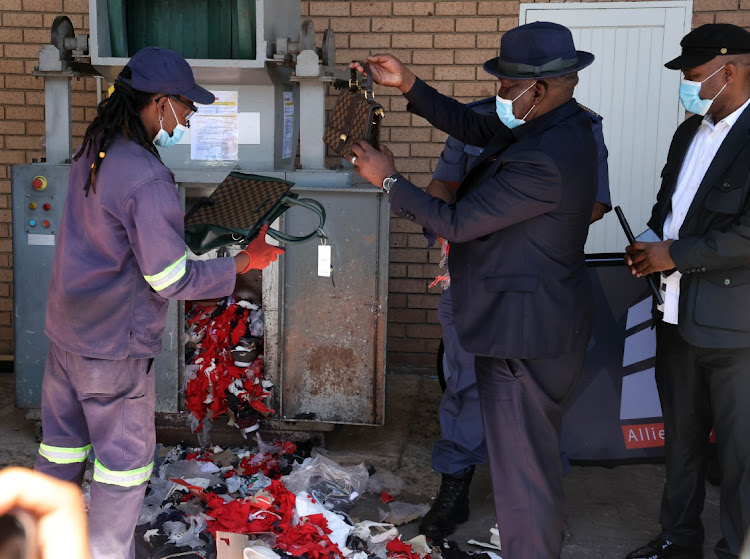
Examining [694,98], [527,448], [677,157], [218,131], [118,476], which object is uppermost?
[694,98]

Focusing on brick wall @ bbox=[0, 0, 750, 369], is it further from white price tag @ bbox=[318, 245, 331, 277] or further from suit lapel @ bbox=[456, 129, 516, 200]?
suit lapel @ bbox=[456, 129, 516, 200]

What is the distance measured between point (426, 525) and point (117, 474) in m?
1.56

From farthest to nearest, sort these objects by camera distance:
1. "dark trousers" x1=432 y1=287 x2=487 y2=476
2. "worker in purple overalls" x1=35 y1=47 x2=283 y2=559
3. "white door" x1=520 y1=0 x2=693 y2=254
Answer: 1. "white door" x1=520 y1=0 x2=693 y2=254
2. "dark trousers" x1=432 y1=287 x2=487 y2=476
3. "worker in purple overalls" x1=35 y1=47 x2=283 y2=559

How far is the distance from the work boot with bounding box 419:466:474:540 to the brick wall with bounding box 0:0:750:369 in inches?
87.3

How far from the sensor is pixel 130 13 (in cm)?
445

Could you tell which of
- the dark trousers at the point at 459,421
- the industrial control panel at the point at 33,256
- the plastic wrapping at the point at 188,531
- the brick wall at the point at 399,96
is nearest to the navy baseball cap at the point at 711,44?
the dark trousers at the point at 459,421

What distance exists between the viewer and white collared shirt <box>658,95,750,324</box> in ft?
11.0

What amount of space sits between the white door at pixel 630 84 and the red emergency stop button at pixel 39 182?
131 inches

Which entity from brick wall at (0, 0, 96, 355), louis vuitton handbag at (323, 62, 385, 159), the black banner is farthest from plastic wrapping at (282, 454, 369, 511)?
brick wall at (0, 0, 96, 355)

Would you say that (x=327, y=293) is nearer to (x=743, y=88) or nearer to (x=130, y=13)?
(x=130, y=13)

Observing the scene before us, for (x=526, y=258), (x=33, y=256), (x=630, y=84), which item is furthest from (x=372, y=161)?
(x=630, y=84)

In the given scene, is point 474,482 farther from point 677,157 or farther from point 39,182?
point 39,182

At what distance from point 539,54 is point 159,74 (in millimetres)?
1291

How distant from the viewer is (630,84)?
18.8 feet
